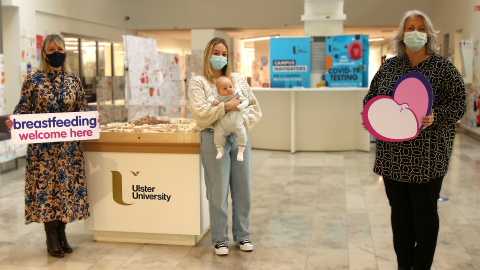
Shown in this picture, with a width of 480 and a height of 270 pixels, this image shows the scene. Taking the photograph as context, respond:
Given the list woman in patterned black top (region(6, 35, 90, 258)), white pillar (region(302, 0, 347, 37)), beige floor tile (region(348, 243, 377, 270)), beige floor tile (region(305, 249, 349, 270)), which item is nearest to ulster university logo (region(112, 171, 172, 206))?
woman in patterned black top (region(6, 35, 90, 258))

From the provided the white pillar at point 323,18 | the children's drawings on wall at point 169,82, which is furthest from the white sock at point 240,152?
the white pillar at point 323,18

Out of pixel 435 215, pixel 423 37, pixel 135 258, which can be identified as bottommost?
pixel 135 258

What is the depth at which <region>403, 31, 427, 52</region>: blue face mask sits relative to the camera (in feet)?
8.34

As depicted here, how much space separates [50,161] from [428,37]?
261cm

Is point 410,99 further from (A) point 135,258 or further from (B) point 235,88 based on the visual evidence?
(A) point 135,258

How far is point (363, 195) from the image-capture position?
5273 mm

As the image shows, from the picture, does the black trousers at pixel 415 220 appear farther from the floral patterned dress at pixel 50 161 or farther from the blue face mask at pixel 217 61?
the floral patterned dress at pixel 50 161

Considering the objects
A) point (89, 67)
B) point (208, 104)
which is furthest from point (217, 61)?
point (89, 67)

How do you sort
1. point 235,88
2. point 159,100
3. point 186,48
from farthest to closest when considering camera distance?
1. point 186,48
2. point 159,100
3. point 235,88

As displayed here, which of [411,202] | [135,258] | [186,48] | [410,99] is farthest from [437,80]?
[186,48]

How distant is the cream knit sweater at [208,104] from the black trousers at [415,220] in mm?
1114

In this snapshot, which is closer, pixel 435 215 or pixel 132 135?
pixel 435 215

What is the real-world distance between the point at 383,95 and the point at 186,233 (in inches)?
73.1

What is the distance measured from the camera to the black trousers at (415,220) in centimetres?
262
